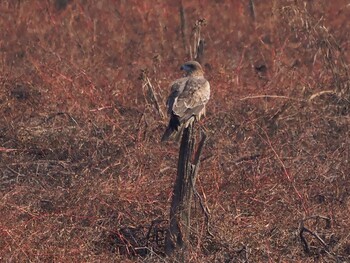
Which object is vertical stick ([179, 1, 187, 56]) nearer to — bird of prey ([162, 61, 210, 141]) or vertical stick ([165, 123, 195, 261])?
bird of prey ([162, 61, 210, 141])

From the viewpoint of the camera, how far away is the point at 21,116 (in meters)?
9.48

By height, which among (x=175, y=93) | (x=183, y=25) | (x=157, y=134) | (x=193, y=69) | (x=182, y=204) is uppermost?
(x=175, y=93)

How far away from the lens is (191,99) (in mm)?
6941

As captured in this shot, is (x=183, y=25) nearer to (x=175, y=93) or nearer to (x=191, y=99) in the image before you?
(x=175, y=93)

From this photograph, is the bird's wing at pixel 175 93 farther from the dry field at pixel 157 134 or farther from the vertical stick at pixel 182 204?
the dry field at pixel 157 134

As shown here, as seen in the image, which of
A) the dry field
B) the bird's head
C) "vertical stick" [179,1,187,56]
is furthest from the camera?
"vertical stick" [179,1,187,56]

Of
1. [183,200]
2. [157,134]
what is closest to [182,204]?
[183,200]

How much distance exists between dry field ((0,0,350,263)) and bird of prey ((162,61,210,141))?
2.14 feet

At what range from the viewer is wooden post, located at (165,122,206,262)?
6.22 metres

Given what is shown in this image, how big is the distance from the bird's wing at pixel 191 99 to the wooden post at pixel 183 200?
31cm

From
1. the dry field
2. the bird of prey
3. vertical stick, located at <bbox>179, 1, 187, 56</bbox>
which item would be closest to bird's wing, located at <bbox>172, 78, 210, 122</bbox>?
the bird of prey

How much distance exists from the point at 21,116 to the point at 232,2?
5575mm

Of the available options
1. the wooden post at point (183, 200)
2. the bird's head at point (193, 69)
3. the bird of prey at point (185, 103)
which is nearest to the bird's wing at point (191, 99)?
the bird of prey at point (185, 103)

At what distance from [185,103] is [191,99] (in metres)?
0.09
